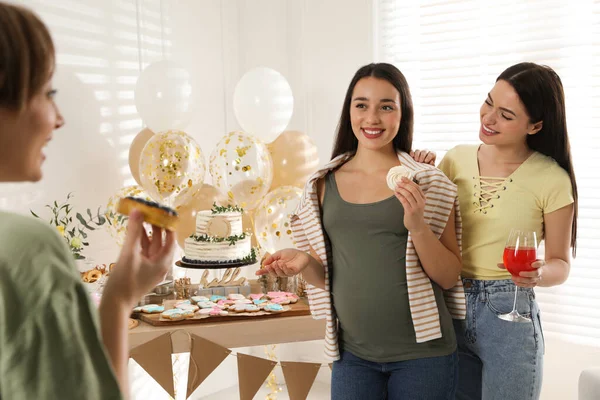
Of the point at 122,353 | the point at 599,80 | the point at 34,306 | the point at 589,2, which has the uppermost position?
the point at 589,2

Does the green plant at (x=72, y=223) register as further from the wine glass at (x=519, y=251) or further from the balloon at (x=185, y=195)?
the wine glass at (x=519, y=251)

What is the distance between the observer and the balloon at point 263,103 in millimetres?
3615

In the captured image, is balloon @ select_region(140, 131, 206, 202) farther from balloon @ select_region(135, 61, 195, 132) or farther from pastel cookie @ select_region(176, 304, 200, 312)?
pastel cookie @ select_region(176, 304, 200, 312)

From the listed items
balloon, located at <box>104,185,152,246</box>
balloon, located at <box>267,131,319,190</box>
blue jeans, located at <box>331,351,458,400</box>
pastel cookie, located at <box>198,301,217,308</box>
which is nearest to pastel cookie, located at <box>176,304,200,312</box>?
pastel cookie, located at <box>198,301,217,308</box>

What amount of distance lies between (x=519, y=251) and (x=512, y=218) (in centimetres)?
19

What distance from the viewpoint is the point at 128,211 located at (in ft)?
3.32

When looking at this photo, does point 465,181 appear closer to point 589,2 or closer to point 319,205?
point 319,205

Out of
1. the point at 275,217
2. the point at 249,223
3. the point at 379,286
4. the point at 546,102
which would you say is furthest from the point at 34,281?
the point at 249,223

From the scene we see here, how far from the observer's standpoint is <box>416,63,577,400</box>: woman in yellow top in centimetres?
205

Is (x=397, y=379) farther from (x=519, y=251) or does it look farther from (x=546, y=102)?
Answer: (x=546, y=102)

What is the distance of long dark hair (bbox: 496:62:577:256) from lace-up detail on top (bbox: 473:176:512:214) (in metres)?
0.20

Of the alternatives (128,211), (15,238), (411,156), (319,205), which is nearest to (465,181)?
(411,156)

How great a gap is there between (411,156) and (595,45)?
178 cm

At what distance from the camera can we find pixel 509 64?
3.59 metres
